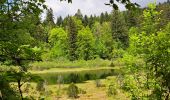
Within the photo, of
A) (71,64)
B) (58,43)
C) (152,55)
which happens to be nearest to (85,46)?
(58,43)

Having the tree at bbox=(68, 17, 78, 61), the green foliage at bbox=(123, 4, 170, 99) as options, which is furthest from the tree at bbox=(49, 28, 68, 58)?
the green foliage at bbox=(123, 4, 170, 99)

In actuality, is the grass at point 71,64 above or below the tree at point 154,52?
below

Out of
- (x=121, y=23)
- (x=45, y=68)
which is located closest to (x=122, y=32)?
(x=121, y=23)

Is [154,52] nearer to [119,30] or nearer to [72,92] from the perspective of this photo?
[72,92]

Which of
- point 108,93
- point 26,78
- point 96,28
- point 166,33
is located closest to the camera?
point 26,78

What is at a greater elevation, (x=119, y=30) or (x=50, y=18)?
(x=50, y=18)

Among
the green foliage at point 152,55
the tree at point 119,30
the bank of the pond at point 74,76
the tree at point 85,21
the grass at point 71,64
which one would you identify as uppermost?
the tree at point 85,21

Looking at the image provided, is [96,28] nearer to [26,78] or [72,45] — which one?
[72,45]

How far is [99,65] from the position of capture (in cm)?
→ 10250

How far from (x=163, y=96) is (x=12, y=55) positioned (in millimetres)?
15263

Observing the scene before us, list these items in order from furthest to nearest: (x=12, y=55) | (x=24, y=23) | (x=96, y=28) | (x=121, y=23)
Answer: (x=96, y=28), (x=121, y=23), (x=24, y=23), (x=12, y=55)

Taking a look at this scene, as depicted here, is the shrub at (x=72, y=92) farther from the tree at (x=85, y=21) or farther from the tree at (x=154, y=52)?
the tree at (x=85, y=21)

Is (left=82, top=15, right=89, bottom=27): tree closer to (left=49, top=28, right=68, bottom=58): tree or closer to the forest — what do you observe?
(left=49, top=28, right=68, bottom=58): tree

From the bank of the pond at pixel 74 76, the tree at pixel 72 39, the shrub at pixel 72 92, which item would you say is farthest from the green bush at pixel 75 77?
the tree at pixel 72 39
